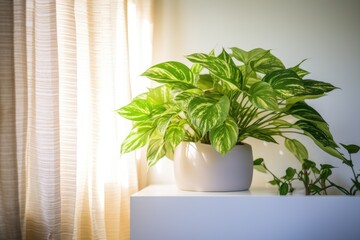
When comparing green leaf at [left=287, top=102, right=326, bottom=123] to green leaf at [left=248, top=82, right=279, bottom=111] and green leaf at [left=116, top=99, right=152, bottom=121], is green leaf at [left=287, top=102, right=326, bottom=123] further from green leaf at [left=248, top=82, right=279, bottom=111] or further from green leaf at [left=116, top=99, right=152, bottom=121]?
green leaf at [left=116, top=99, right=152, bottom=121]

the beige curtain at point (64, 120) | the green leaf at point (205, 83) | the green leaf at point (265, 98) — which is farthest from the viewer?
the green leaf at point (205, 83)

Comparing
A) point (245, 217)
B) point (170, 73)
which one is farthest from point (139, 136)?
point (245, 217)

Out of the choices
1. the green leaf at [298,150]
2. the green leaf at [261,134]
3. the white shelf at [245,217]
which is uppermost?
the green leaf at [261,134]

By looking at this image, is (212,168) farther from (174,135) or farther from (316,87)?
(316,87)

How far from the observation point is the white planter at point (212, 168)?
4.42 feet

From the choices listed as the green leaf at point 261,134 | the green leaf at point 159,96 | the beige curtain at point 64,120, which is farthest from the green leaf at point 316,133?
the beige curtain at point 64,120

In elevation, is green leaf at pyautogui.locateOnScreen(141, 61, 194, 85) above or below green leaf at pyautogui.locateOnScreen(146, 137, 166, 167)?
above

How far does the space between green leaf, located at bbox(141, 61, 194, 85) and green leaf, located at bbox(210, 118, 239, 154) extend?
21 centimetres

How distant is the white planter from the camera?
4.42ft

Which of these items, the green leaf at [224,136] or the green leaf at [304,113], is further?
the green leaf at [304,113]

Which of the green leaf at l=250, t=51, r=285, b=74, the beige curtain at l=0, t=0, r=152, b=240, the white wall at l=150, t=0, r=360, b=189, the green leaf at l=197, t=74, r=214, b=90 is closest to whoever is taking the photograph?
the beige curtain at l=0, t=0, r=152, b=240

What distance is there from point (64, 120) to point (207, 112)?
466 mm

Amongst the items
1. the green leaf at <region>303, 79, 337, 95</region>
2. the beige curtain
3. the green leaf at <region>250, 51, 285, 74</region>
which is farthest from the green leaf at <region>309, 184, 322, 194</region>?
the beige curtain

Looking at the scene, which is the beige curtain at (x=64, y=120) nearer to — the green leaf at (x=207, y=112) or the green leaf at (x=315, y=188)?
the green leaf at (x=207, y=112)
